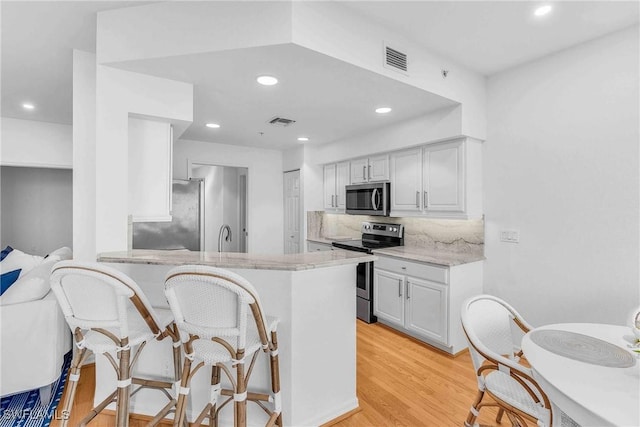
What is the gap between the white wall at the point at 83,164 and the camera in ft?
7.61

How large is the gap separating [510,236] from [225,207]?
13.3 feet

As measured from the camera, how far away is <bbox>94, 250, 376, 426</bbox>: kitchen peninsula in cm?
186

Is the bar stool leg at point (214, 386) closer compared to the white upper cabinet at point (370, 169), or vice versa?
the bar stool leg at point (214, 386)

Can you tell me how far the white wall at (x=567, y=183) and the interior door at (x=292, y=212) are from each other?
9.22 feet

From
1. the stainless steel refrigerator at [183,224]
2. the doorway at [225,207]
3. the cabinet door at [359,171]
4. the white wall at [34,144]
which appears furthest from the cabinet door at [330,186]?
the white wall at [34,144]

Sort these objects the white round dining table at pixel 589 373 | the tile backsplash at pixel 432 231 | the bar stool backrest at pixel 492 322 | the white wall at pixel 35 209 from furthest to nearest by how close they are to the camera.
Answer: the white wall at pixel 35 209, the tile backsplash at pixel 432 231, the bar stool backrest at pixel 492 322, the white round dining table at pixel 589 373

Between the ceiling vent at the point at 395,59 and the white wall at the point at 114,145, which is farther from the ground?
the ceiling vent at the point at 395,59

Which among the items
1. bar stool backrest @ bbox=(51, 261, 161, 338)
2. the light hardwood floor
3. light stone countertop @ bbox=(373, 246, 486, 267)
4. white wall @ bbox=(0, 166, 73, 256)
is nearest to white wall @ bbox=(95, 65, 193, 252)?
bar stool backrest @ bbox=(51, 261, 161, 338)

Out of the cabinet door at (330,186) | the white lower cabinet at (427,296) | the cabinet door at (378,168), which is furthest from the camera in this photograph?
the cabinet door at (330,186)

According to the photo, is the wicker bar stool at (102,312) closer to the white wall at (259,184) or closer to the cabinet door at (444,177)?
the cabinet door at (444,177)

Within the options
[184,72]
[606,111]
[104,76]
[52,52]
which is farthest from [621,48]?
[52,52]

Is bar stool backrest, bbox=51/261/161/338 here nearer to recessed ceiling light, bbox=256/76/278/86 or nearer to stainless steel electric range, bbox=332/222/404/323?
recessed ceiling light, bbox=256/76/278/86

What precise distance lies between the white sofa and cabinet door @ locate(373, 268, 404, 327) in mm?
2873

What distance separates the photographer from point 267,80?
2359mm
